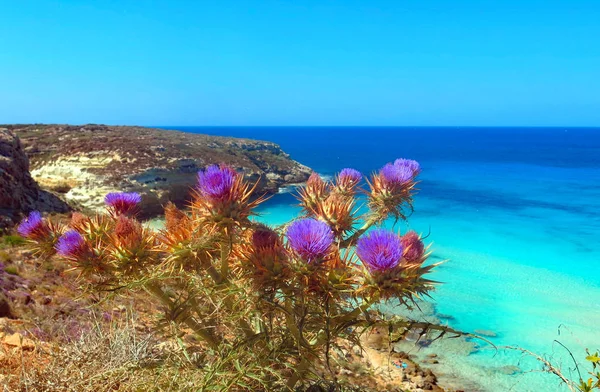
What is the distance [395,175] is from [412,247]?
100 cm

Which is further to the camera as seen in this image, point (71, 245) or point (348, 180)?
point (348, 180)

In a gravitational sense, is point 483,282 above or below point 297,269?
below

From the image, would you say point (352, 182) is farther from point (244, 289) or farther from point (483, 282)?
point (483, 282)

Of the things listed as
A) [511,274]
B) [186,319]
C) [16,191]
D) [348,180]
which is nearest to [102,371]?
[186,319]

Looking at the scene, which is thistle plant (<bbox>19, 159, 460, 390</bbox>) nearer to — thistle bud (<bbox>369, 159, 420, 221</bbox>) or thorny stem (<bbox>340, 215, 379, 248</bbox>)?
thorny stem (<bbox>340, 215, 379, 248</bbox>)

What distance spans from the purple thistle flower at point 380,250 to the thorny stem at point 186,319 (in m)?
1.26

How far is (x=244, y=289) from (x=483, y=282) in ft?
62.2

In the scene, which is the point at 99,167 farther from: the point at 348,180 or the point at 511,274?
the point at 348,180

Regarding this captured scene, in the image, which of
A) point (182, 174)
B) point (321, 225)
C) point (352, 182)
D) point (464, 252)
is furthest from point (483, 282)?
point (182, 174)

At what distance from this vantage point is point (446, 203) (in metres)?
36.8

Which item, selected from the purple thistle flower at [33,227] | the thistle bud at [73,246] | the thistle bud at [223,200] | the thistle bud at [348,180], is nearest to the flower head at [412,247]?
the thistle bud at [223,200]

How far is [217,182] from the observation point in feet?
8.43

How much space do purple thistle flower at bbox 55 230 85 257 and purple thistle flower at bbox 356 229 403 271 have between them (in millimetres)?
1833

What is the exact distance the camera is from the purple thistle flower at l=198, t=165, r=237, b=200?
2.52 meters
